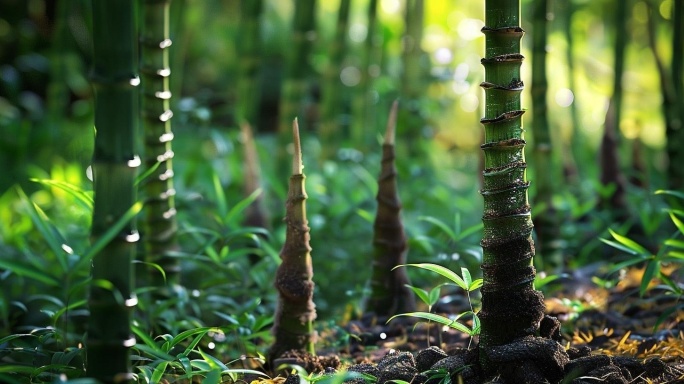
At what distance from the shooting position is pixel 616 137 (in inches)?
112

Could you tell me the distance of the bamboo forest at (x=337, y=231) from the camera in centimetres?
132

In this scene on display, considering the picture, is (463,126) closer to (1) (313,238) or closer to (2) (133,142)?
(1) (313,238)

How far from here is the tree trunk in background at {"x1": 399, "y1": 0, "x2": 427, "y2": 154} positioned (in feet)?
9.96

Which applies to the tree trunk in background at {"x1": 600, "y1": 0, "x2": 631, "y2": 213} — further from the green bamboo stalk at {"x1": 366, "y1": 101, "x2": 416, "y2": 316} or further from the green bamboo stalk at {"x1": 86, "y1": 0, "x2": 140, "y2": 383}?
the green bamboo stalk at {"x1": 86, "y1": 0, "x2": 140, "y2": 383}

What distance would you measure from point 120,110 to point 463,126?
3.96 meters

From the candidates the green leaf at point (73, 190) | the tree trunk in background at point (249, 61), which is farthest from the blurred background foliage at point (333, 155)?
the green leaf at point (73, 190)

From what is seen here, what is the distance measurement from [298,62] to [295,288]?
1.42m

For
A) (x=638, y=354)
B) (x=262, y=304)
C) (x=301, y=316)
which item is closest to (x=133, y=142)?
(x=301, y=316)

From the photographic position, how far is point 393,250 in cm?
188

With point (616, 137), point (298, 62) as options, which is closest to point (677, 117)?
point (616, 137)

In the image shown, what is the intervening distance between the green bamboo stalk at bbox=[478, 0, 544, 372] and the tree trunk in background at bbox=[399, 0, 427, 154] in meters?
1.68

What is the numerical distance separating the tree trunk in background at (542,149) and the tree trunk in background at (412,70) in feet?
2.57

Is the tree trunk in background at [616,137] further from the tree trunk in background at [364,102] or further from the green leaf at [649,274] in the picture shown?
the green leaf at [649,274]

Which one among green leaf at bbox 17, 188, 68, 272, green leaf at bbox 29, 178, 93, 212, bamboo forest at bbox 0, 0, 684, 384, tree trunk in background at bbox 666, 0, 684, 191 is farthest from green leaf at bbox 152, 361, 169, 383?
tree trunk in background at bbox 666, 0, 684, 191
